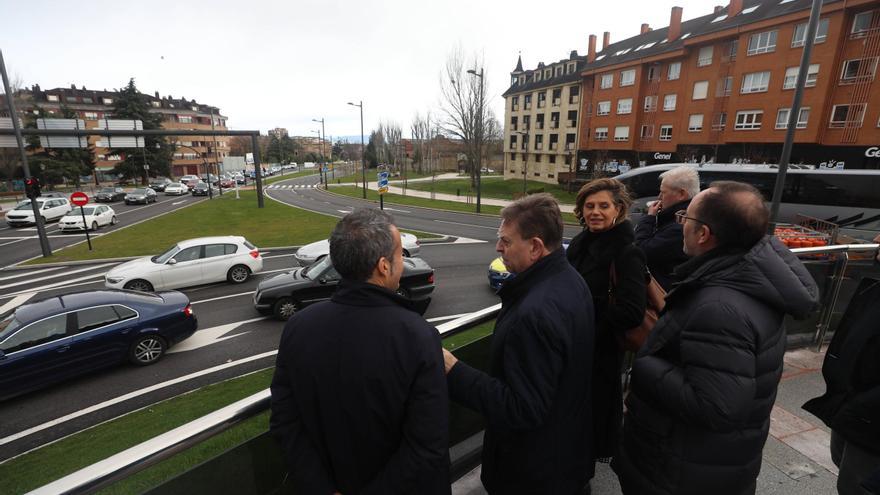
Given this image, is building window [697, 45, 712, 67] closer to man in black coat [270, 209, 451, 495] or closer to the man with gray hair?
the man with gray hair

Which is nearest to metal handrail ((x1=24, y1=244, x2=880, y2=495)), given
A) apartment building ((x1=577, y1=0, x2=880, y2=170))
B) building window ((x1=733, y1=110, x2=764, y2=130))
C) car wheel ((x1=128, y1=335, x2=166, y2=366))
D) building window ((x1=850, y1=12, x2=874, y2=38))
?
car wheel ((x1=128, y1=335, x2=166, y2=366))

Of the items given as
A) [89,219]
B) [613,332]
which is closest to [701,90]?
[613,332]

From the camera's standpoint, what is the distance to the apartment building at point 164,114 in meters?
64.5

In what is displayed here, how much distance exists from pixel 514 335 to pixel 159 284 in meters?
13.5

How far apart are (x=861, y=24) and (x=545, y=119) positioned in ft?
95.9

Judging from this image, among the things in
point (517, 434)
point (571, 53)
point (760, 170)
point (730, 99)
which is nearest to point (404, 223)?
point (760, 170)

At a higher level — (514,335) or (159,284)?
(514,335)

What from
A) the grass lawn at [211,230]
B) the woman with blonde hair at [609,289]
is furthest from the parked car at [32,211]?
the woman with blonde hair at [609,289]

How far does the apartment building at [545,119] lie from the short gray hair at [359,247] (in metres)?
44.0

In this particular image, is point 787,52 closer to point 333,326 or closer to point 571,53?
point 571,53

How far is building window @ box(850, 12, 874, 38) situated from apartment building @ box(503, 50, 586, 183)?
23.4m

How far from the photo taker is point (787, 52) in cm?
2631

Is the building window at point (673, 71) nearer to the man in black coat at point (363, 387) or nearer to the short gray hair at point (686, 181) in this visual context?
the short gray hair at point (686, 181)

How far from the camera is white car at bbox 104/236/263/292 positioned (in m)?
11.6
